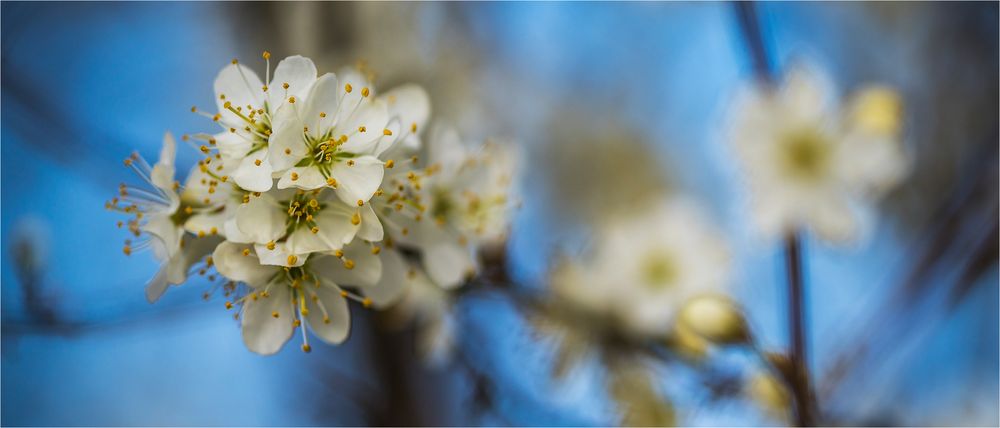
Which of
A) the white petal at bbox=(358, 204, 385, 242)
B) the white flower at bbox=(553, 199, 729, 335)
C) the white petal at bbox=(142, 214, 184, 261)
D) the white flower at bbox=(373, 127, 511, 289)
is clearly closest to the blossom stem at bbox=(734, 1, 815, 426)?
the white flower at bbox=(553, 199, 729, 335)

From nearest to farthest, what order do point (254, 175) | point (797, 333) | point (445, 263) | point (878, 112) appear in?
point (254, 175) → point (445, 263) → point (797, 333) → point (878, 112)

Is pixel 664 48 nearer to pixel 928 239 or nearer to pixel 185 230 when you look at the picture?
pixel 928 239

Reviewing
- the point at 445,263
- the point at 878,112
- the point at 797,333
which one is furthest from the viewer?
the point at 878,112

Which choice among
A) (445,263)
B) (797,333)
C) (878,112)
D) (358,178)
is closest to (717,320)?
(797,333)

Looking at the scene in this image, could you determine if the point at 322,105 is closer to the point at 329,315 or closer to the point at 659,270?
the point at 329,315

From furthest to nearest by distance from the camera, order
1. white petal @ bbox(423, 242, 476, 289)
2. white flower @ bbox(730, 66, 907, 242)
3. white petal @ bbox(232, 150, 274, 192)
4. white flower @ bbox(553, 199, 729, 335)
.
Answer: white flower @ bbox(730, 66, 907, 242), white flower @ bbox(553, 199, 729, 335), white petal @ bbox(423, 242, 476, 289), white petal @ bbox(232, 150, 274, 192)

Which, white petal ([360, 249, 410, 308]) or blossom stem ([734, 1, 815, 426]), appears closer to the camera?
white petal ([360, 249, 410, 308])

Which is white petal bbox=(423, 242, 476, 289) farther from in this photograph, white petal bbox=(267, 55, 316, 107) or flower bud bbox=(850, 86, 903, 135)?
flower bud bbox=(850, 86, 903, 135)

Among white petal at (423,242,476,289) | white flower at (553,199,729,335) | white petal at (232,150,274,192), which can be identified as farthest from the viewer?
white flower at (553,199,729,335)

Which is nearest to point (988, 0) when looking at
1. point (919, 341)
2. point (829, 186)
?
point (829, 186)
